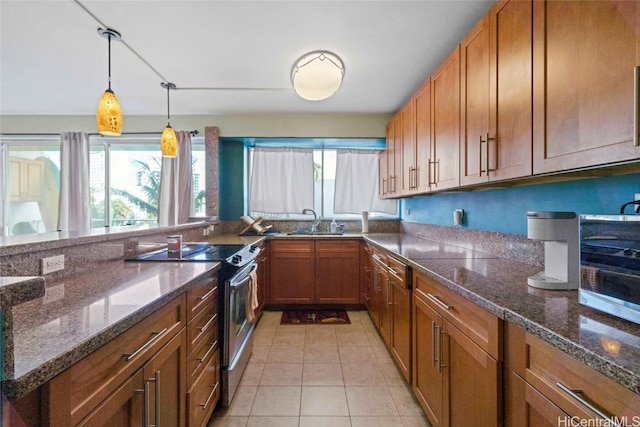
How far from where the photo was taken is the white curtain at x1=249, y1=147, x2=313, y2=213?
4.16m

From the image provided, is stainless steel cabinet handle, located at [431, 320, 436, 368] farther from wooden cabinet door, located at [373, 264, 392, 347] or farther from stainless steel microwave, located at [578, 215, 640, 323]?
wooden cabinet door, located at [373, 264, 392, 347]

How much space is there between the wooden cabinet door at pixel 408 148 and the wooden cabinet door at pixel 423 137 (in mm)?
79

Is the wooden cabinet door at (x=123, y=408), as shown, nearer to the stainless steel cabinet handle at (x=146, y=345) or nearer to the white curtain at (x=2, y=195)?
the stainless steel cabinet handle at (x=146, y=345)

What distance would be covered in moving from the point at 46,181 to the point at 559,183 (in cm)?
570

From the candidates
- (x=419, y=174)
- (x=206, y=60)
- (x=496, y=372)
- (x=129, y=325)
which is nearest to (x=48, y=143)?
(x=206, y=60)

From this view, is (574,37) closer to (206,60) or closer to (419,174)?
(419,174)

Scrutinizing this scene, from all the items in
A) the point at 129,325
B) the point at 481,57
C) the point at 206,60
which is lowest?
the point at 129,325

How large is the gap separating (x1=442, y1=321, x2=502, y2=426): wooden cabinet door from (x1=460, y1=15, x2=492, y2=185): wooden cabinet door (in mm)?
903

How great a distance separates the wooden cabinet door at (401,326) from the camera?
189 centimetres

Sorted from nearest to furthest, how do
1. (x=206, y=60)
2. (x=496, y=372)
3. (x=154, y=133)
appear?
(x=496, y=372), (x=206, y=60), (x=154, y=133)

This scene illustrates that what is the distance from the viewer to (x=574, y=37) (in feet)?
3.36

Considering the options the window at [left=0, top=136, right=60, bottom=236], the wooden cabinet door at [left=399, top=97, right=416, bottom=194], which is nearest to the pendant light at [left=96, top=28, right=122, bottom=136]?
the wooden cabinet door at [left=399, top=97, right=416, bottom=194]

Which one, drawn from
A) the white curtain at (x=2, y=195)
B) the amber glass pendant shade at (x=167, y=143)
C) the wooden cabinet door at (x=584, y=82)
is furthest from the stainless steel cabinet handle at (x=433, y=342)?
the white curtain at (x=2, y=195)

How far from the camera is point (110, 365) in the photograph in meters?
0.82
